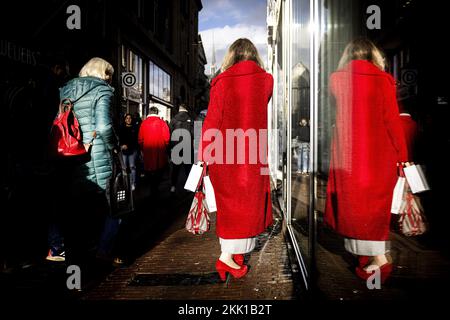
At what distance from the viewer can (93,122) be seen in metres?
3.13

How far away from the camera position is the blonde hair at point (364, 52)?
8.08 feet

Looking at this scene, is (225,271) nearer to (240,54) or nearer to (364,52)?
(240,54)

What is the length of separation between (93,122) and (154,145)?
400cm

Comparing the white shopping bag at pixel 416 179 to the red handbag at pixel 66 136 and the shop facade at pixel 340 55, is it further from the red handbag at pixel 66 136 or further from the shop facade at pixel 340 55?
the red handbag at pixel 66 136

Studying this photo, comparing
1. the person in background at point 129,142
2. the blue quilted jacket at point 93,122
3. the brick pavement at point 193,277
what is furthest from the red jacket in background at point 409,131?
the person in background at point 129,142

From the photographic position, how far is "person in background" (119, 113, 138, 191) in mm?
7568

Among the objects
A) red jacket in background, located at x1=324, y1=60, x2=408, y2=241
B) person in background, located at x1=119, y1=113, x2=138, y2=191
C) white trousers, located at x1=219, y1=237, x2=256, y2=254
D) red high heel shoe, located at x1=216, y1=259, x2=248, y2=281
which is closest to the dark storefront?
person in background, located at x1=119, y1=113, x2=138, y2=191

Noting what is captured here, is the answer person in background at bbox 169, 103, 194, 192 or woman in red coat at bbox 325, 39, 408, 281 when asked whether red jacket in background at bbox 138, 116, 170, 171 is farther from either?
woman in red coat at bbox 325, 39, 408, 281

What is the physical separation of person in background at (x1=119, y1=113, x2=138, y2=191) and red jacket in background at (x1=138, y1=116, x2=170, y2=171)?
15.9 inches

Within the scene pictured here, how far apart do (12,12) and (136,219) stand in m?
3.41

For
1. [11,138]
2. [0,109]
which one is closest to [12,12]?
[0,109]

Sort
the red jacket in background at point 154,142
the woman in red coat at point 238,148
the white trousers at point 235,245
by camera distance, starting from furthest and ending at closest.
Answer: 1. the red jacket in background at point 154,142
2. the white trousers at point 235,245
3. the woman in red coat at point 238,148

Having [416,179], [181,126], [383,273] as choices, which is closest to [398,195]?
[416,179]

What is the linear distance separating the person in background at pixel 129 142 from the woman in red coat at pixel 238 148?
15.7ft
